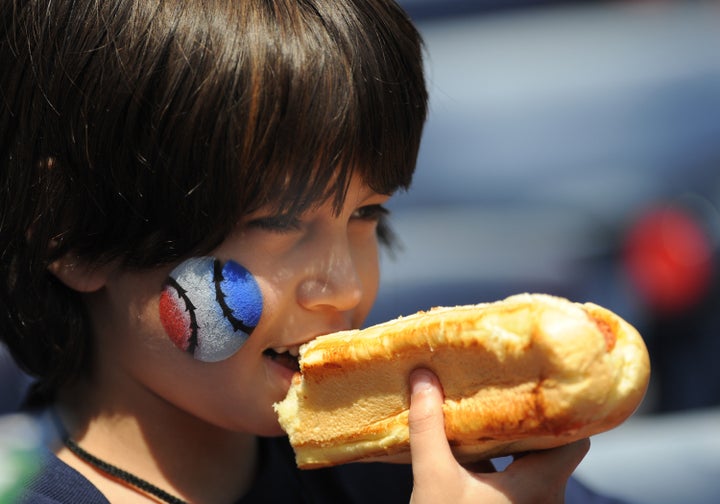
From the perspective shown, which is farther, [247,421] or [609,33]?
[609,33]

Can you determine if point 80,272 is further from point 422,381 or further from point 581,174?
point 581,174

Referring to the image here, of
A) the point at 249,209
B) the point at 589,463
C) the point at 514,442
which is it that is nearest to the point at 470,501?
the point at 514,442

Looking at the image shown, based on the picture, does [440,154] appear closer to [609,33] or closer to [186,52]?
[609,33]

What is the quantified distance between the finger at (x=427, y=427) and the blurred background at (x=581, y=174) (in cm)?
172

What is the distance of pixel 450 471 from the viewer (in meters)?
1.48

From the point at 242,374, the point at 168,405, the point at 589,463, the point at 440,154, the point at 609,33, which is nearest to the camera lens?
the point at 242,374

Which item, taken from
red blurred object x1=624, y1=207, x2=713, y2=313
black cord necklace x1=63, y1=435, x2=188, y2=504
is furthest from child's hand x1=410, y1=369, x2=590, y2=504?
red blurred object x1=624, y1=207, x2=713, y2=313

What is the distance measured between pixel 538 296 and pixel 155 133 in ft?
2.10

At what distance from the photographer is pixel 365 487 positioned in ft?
6.68

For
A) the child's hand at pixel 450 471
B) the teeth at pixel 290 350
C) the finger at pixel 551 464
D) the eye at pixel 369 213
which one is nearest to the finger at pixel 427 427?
the child's hand at pixel 450 471

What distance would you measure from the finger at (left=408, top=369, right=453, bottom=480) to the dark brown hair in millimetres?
340

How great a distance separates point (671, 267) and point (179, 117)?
2.75 meters

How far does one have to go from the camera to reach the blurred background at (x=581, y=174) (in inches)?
151

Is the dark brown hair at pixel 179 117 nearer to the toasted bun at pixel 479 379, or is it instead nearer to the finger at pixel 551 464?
the toasted bun at pixel 479 379
